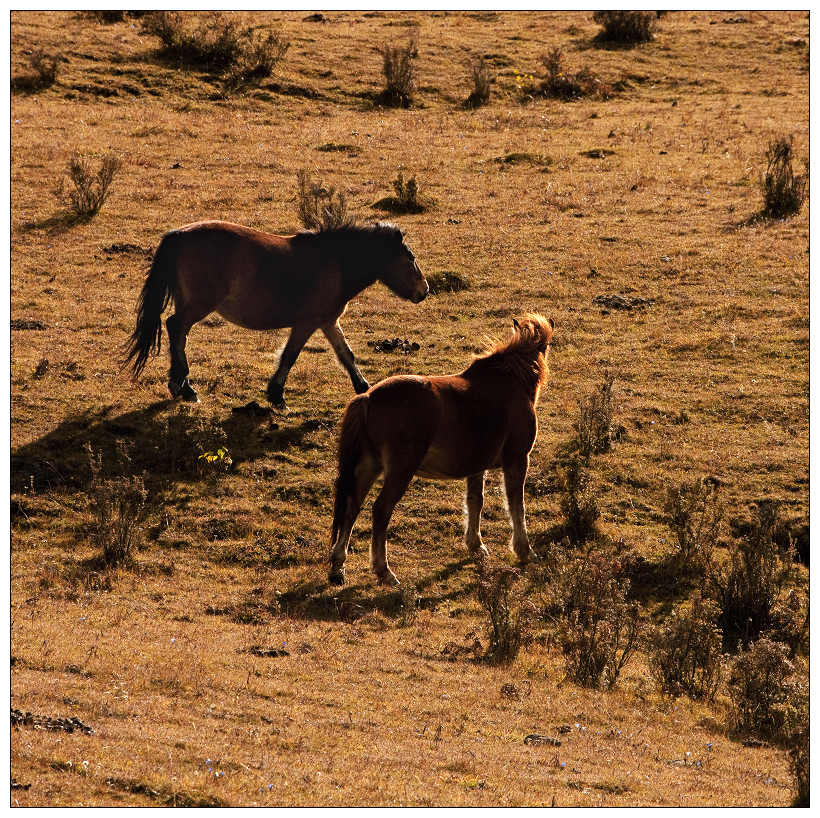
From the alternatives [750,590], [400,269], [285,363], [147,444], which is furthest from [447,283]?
[750,590]

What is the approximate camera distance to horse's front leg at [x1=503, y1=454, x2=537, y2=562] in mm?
12000

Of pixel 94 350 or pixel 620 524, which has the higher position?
pixel 94 350

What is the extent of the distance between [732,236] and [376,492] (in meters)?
11.0

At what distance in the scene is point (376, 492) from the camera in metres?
13.5

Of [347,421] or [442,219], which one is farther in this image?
[442,219]

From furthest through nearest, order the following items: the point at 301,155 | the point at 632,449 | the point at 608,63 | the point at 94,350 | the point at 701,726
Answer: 1. the point at 608,63
2. the point at 301,155
3. the point at 94,350
4. the point at 632,449
5. the point at 701,726

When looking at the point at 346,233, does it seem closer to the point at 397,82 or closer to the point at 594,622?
the point at 594,622

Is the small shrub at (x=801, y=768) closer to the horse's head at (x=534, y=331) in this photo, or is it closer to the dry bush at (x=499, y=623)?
the dry bush at (x=499, y=623)

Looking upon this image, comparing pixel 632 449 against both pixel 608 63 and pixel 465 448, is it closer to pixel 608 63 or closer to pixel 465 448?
pixel 465 448

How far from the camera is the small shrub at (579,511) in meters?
12.8

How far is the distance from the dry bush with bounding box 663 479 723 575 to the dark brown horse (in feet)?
15.1

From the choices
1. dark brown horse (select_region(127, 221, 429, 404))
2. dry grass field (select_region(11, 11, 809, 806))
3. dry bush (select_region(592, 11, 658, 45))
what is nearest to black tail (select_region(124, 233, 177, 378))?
dark brown horse (select_region(127, 221, 429, 404))

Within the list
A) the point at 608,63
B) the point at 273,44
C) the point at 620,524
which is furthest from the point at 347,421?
the point at 608,63

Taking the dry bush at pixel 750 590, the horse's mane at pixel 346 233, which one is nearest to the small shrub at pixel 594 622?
the dry bush at pixel 750 590
